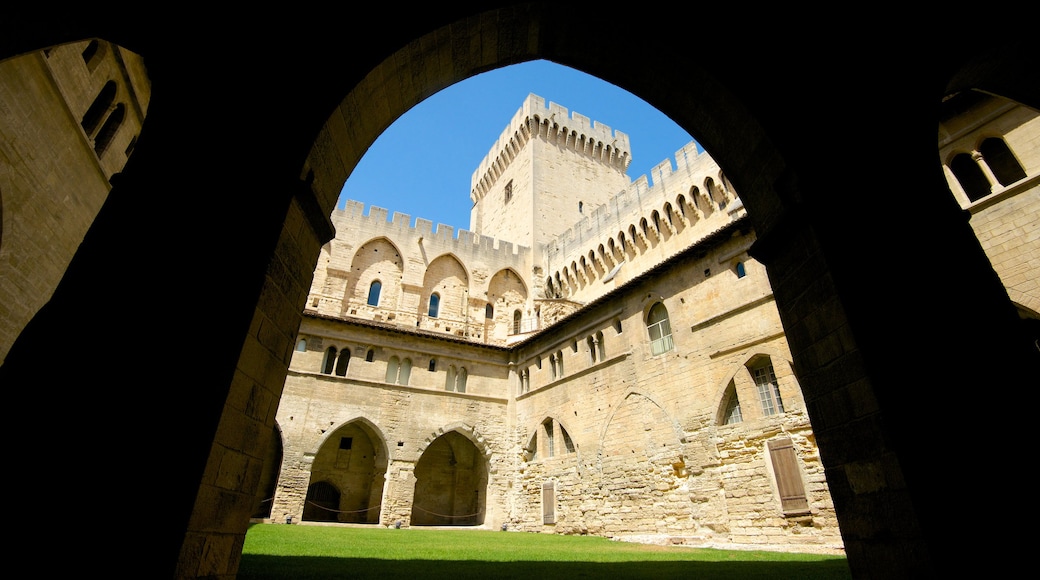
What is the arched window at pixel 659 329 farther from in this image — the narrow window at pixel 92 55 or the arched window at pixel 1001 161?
the narrow window at pixel 92 55

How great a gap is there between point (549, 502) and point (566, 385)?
4564mm

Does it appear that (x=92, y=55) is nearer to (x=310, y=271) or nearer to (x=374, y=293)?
(x=310, y=271)

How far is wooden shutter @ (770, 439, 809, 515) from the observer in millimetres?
11047

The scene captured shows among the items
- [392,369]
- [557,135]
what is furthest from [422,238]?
[557,135]

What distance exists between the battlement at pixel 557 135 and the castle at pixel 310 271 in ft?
97.0

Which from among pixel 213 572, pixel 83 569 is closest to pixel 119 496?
pixel 83 569

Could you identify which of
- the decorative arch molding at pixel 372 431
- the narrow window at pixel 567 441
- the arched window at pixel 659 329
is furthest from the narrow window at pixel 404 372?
the arched window at pixel 659 329

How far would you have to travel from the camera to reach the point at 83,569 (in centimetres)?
221

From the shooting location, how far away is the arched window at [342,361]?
65.2 feet

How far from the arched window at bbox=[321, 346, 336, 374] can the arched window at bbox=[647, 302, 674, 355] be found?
509 inches

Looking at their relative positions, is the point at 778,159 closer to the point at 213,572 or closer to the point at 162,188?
the point at 162,188

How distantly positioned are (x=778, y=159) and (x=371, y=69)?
386cm

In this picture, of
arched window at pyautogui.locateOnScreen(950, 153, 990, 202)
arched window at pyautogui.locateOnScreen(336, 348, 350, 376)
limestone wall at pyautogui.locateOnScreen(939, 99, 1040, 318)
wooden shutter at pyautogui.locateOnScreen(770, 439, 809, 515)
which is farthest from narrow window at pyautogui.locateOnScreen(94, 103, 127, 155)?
arched window at pyautogui.locateOnScreen(950, 153, 990, 202)

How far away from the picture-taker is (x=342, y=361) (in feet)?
65.8
